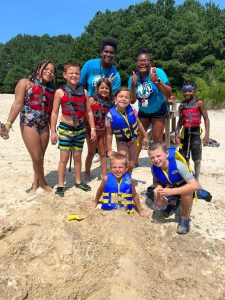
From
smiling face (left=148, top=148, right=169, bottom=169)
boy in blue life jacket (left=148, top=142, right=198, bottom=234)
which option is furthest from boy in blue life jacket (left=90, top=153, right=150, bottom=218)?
smiling face (left=148, top=148, right=169, bottom=169)

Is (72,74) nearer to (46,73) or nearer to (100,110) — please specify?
(46,73)

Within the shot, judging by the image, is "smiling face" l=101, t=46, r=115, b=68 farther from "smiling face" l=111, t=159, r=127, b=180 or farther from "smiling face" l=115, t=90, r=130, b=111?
"smiling face" l=111, t=159, r=127, b=180

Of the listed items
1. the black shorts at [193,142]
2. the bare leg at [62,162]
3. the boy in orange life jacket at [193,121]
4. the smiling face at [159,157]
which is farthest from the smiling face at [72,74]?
the black shorts at [193,142]

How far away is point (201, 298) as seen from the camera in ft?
9.36

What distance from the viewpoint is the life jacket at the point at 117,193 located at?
12.6ft

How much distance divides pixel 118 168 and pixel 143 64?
177 centimetres

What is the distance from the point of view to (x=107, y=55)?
15.4 ft

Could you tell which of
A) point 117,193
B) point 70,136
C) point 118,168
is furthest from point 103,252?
point 70,136

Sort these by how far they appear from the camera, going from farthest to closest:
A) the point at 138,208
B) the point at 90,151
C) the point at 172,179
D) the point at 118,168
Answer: the point at 90,151
the point at 138,208
the point at 118,168
the point at 172,179

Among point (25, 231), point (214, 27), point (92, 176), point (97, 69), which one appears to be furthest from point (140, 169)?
point (214, 27)

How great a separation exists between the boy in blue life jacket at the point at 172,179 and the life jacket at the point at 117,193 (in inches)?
13.7

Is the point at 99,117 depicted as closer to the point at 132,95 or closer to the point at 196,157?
the point at 132,95

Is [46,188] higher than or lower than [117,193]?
lower

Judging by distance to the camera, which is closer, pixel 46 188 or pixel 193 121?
pixel 46 188
